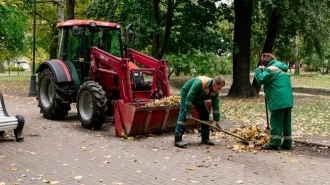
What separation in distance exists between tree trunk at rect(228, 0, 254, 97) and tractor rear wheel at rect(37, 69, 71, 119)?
30.8 feet

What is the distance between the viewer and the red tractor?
10086mm

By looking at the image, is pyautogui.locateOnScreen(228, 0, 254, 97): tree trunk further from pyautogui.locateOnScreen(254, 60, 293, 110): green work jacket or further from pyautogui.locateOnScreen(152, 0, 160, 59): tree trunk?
pyautogui.locateOnScreen(254, 60, 293, 110): green work jacket

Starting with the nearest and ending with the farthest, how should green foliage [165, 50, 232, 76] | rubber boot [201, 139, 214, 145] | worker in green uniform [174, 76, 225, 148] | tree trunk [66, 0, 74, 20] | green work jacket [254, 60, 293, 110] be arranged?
green work jacket [254, 60, 293, 110]
worker in green uniform [174, 76, 225, 148]
rubber boot [201, 139, 214, 145]
tree trunk [66, 0, 74, 20]
green foliage [165, 50, 232, 76]

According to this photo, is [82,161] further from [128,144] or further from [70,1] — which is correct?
[70,1]

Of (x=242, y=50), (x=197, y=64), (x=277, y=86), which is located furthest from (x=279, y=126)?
(x=197, y=64)

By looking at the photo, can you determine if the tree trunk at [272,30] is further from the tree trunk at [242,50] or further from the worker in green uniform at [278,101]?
the worker in green uniform at [278,101]

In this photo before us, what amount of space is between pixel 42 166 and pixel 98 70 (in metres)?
4.77

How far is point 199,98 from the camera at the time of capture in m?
9.16

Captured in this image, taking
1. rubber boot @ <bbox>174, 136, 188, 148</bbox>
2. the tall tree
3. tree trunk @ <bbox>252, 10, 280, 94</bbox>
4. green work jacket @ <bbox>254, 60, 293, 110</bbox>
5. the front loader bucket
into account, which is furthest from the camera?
the tall tree

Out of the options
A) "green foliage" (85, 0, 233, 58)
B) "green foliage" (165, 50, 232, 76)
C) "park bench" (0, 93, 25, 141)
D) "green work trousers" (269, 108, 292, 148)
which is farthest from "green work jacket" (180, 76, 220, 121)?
"green foliage" (165, 50, 232, 76)

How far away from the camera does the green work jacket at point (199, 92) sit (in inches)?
346

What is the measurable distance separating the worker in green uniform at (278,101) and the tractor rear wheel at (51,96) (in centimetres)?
571

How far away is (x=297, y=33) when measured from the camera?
2303 centimetres

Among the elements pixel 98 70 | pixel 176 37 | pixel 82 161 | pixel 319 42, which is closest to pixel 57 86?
pixel 98 70
